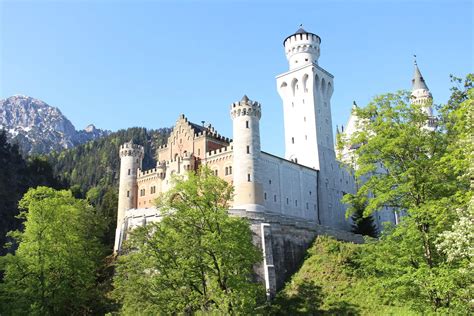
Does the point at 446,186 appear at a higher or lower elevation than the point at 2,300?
higher

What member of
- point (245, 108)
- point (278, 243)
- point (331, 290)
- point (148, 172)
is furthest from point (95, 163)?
point (331, 290)

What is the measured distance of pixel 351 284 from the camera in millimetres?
38812

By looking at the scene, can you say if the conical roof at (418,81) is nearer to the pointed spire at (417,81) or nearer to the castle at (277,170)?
the pointed spire at (417,81)

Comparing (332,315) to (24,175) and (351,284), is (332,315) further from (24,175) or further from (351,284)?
(24,175)

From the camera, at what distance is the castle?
4703cm

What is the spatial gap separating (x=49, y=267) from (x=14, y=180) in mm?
46573

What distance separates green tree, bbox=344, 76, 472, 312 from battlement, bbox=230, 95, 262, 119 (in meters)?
27.3

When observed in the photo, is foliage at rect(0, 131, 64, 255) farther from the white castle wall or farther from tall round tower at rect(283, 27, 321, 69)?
tall round tower at rect(283, 27, 321, 69)

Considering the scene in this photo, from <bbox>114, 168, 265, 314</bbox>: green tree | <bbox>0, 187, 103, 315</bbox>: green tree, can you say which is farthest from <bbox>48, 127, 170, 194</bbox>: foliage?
<bbox>114, 168, 265, 314</bbox>: green tree

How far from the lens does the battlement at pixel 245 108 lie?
52875mm

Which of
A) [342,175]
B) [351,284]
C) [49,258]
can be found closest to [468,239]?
[351,284]

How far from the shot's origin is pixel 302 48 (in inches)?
2768

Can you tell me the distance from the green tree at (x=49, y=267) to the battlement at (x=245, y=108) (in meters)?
20.1

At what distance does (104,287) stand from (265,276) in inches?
631
